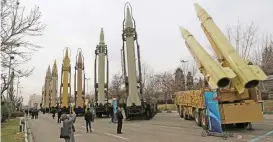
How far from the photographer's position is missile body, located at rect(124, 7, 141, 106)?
25.1 m

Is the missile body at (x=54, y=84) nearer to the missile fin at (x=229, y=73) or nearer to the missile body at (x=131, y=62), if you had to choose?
the missile body at (x=131, y=62)

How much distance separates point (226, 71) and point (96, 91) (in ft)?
71.2

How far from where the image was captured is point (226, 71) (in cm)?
1255

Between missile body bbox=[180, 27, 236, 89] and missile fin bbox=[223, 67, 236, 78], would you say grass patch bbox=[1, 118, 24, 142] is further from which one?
missile fin bbox=[223, 67, 236, 78]

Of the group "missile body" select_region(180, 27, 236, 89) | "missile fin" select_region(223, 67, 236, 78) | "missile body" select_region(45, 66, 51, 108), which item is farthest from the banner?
"missile body" select_region(45, 66, 51, 108)

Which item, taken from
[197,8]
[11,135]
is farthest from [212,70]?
[11,135]

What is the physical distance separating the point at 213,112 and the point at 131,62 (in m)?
13.1

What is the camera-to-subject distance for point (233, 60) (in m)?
12.8

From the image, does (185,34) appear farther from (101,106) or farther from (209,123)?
(101,106)

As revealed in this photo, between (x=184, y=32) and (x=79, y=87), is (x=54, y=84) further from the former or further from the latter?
(x=184, y=32)

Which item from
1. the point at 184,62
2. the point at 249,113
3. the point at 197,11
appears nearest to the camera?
the point at 249,113

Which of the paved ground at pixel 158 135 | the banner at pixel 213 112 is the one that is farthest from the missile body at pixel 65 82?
the banner at pixel 213 112

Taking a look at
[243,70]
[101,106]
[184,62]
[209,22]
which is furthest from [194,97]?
[184,62]

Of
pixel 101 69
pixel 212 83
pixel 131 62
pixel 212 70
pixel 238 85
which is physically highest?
pixel 101 69
